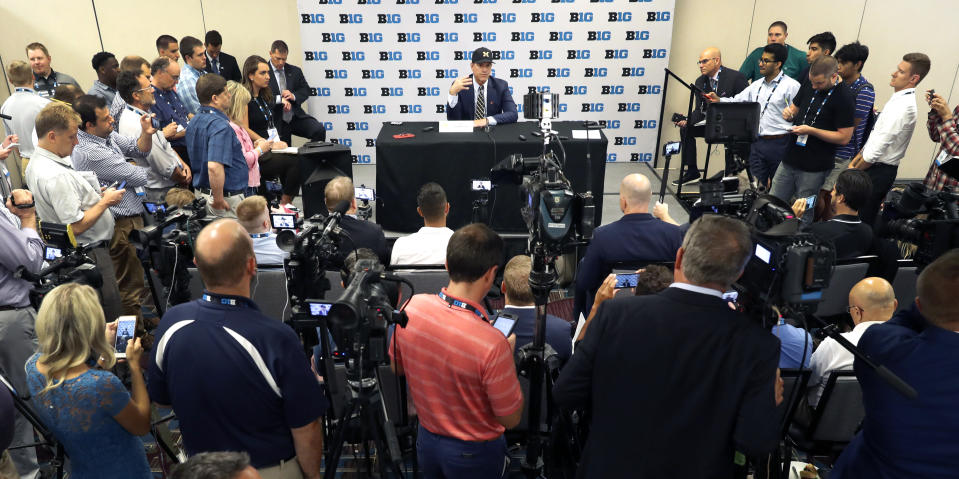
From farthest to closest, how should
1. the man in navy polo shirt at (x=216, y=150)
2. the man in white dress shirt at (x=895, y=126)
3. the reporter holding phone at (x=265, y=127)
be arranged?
the reporter holding phone at (x=265, y=127) → the man in white dress shirt at (x=895, y=126) → the man in navy polo shirt at (x=216, y=150)

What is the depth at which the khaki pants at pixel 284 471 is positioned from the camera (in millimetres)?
2033

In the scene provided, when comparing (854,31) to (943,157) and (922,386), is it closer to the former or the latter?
(943,157)

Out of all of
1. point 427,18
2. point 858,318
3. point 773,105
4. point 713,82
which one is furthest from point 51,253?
point 713,82

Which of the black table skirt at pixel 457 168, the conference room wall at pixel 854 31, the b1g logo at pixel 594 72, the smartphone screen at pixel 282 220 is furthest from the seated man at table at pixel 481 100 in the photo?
the smartphone screen at pixel 282 220

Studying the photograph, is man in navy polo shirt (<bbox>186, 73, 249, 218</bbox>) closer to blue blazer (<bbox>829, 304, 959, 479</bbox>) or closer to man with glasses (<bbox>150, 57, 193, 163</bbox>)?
man with glasses (<bbox>150, 57, 193, 163</bbox>)

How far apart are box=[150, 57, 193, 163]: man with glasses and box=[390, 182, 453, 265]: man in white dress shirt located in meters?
2.86

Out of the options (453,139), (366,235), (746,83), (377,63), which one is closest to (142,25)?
(377,63)

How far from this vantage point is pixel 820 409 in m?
2.65

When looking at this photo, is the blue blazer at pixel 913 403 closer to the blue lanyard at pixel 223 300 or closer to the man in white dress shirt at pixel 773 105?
the blue lanyard at pixel 223 300

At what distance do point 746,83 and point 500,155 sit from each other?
3.17 m

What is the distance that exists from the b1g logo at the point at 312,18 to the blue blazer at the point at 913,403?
713cm

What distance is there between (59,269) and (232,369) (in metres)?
1.46

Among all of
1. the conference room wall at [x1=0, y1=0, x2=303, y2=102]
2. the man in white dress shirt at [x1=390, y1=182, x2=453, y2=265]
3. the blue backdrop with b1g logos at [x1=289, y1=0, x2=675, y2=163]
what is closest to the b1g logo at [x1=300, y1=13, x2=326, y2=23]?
the blue backdrop with b1g logos at [x1=289, y1=0, x2=675, y2=163]

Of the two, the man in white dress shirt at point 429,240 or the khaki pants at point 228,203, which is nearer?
the man in white dress shirt at point 429,240
